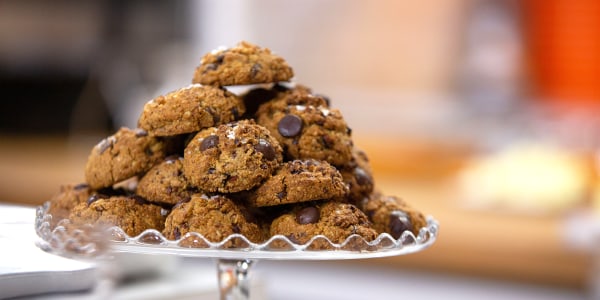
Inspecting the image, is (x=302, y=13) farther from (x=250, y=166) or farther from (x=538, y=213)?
(x=250, y=166)

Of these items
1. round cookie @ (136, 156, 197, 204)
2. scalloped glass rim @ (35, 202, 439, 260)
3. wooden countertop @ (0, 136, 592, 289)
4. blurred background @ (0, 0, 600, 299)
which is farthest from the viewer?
blurred background @ (0, 0, 600, 299)

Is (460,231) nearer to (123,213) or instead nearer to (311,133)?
(311,133)

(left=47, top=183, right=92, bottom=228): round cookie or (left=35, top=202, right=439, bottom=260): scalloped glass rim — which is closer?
(left=35, top=202, right=439, bottom=260): scalloped glass rim

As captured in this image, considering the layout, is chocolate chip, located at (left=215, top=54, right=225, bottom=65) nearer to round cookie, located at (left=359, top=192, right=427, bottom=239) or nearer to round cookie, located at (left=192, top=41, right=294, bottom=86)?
round cookie, located at (left=192, top=41, right=294, bottom=86)

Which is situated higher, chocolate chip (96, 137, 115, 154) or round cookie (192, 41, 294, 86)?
round cookie (192, 41, 294, 86)

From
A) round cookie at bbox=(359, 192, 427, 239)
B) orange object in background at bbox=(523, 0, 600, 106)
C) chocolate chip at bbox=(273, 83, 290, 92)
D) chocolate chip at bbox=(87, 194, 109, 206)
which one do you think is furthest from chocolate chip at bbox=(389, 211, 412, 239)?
orange object in background at bbox=(523, 0, 600, 106)

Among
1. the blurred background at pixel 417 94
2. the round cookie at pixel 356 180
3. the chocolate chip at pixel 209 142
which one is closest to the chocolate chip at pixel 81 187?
the chocolate chip at pixel 209 142

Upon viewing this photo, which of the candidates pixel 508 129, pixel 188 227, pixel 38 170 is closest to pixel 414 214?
pixel 188 227
